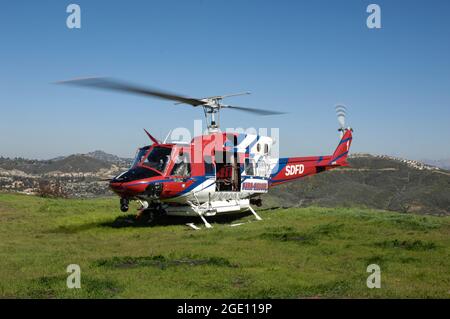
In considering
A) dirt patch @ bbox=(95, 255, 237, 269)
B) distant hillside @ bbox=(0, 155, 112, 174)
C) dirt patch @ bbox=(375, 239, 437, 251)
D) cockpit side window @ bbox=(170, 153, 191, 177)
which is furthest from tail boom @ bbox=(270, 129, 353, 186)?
distant hillside @ bbox=(0, 155, 112, 174)

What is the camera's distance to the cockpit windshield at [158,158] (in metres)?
19.1

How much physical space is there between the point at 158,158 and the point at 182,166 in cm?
118

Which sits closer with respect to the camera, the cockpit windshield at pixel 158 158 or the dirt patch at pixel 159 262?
the dirt patch at pixel 159 262

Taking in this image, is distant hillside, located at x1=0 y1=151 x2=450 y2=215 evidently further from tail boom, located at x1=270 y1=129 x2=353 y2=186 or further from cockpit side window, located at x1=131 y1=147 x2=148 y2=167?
tail boom, located at x1=270 y1=129 x2=353 y2=186

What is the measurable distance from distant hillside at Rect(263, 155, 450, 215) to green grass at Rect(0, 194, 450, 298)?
1174 cm

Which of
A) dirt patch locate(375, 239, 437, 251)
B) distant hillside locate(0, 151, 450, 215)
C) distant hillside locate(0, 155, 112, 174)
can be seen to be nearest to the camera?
dirt patch locate(375, 239, 437, 251)

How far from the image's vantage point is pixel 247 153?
2261cm

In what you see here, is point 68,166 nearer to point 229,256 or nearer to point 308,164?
point 308,164

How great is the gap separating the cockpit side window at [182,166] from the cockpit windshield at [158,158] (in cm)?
47

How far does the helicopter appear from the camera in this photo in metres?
18.6

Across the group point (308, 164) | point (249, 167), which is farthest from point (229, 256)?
point (308, 164)

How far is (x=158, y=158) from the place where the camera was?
63.4 ft

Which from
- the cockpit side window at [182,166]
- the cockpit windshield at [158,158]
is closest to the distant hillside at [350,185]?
the cockpit windshield at [158,158]

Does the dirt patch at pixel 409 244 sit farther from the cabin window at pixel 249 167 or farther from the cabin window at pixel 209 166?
the cabin window at pixel 249 167
